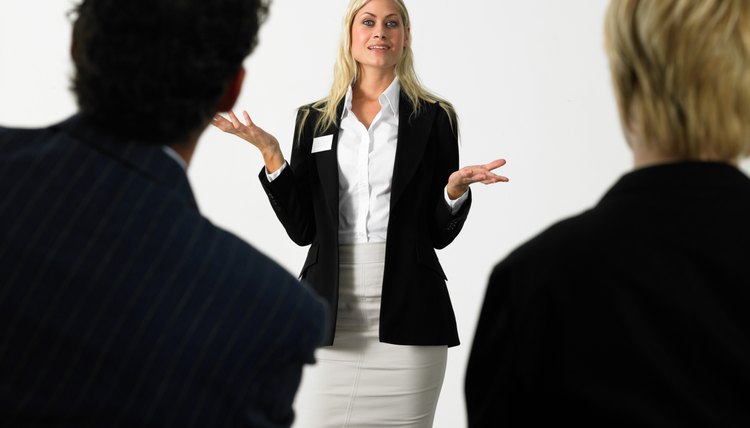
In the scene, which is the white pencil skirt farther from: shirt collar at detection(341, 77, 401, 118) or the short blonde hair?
the short blonde hair

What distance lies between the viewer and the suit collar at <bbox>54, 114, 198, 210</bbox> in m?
1.01

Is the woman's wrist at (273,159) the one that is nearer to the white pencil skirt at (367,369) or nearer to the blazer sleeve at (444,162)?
the white pencil skirt at (367,369)

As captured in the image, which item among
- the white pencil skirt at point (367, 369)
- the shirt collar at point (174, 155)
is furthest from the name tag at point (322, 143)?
the shirt collar at point (174, 155)

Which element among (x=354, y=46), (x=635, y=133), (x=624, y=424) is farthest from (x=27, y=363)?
(x=354, y=46)

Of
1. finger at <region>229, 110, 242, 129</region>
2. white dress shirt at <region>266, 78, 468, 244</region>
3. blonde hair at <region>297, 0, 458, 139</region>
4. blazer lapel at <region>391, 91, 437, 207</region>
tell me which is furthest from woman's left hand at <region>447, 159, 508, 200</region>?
finger at <region>229, 110, 242, 129</region>

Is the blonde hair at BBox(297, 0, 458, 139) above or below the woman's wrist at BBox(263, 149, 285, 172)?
above

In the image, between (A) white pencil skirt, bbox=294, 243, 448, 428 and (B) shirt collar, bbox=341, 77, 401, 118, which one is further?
(B) shirt collar, bbox=341, 77, 401, 118

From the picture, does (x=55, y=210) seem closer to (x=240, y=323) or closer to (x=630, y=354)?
(x=240, y=323)

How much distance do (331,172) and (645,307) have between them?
6.94 ft

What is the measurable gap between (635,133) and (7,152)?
785mm

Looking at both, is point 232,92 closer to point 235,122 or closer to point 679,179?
point 679,179

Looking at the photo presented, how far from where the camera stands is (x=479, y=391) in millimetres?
1198

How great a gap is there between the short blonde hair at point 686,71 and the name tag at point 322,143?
6.76ft

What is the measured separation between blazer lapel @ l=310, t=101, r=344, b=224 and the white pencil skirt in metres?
0.16
